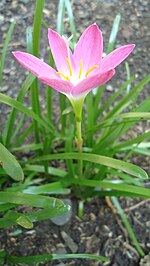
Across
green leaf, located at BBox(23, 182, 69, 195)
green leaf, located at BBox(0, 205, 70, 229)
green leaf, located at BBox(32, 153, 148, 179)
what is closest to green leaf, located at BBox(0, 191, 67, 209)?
green leaf, located at BBox(0, 205, 70, 229)

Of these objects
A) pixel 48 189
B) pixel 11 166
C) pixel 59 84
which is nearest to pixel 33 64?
pixel 59 84

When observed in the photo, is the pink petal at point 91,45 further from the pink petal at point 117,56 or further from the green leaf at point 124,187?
the green leaf at point 124,187

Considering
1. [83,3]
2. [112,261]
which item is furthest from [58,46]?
[83,3]

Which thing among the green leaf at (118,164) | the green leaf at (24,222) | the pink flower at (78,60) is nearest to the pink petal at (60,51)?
the pink flower at (78,60)

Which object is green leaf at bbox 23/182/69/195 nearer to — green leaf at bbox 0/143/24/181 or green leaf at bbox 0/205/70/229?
green leaf at bbox 0/205/70/229

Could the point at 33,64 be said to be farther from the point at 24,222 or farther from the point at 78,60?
the point at 24,222
